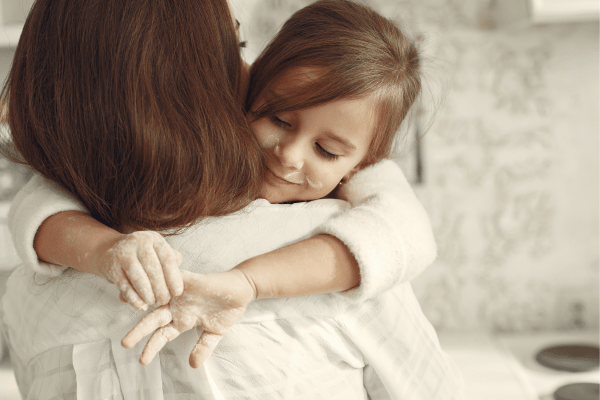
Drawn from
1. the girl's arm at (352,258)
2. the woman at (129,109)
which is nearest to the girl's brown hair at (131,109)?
the woman at (129,109)

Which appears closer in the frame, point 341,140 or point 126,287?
point 126,287

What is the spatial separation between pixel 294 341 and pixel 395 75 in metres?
0.51

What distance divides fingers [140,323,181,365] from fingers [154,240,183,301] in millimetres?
52

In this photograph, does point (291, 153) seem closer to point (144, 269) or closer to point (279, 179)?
point (279, 179)

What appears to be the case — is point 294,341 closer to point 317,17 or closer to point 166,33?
point 166,33

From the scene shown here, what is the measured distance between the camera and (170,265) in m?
0.43

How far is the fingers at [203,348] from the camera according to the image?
463 millimetres

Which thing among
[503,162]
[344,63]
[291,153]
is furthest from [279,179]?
[503,162]

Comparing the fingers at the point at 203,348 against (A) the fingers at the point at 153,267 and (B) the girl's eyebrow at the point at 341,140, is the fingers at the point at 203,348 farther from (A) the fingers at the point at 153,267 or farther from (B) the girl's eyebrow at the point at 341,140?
(B) the girl's eyebrow at the point at 341,140

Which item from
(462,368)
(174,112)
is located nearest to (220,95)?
(174,112)

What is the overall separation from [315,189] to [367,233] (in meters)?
0.24

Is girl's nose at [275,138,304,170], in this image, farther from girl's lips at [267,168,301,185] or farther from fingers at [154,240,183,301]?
fingers at [154,240,183,301]

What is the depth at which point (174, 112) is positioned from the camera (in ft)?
1.66

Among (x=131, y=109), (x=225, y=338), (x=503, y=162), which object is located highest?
(x=131, y=109)
